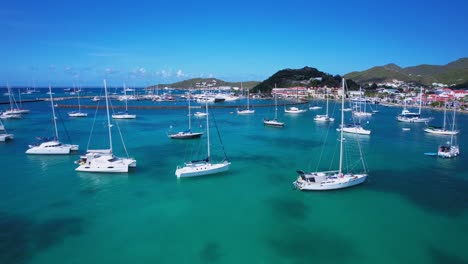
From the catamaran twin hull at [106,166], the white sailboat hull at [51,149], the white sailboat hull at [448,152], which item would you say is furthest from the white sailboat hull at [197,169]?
the white sailboat hull at [448,152]

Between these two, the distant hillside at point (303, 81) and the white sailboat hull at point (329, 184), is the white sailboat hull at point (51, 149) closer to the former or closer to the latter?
the white sailboat hull at point (329, 184)

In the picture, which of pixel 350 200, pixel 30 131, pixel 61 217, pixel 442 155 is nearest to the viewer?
pixel 61 217

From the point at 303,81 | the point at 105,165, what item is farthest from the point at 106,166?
the point at 303,81

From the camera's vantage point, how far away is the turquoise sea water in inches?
632

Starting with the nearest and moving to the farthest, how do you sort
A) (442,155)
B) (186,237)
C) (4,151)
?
1. (186,237)
2. (442,155)
3. (4,151)

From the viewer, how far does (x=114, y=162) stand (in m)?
28.7

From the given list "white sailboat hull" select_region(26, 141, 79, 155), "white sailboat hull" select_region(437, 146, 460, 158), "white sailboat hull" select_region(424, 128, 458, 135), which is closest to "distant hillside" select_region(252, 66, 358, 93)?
"white sailboat hull" select_region(424, 128, 458, 135)

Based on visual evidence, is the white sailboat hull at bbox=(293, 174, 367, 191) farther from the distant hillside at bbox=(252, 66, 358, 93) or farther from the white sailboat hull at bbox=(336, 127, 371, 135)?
the distant hillside at bbox=(252, 66, 358, 93)

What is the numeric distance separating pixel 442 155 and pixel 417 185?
12.3 meters

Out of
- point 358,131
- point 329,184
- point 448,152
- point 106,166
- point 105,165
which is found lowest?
point 329,184

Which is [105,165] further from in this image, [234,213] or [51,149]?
[234,213]

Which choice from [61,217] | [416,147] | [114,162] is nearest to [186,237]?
[61,217]

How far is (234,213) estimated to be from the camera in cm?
2075

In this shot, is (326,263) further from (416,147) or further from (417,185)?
(416,147)
